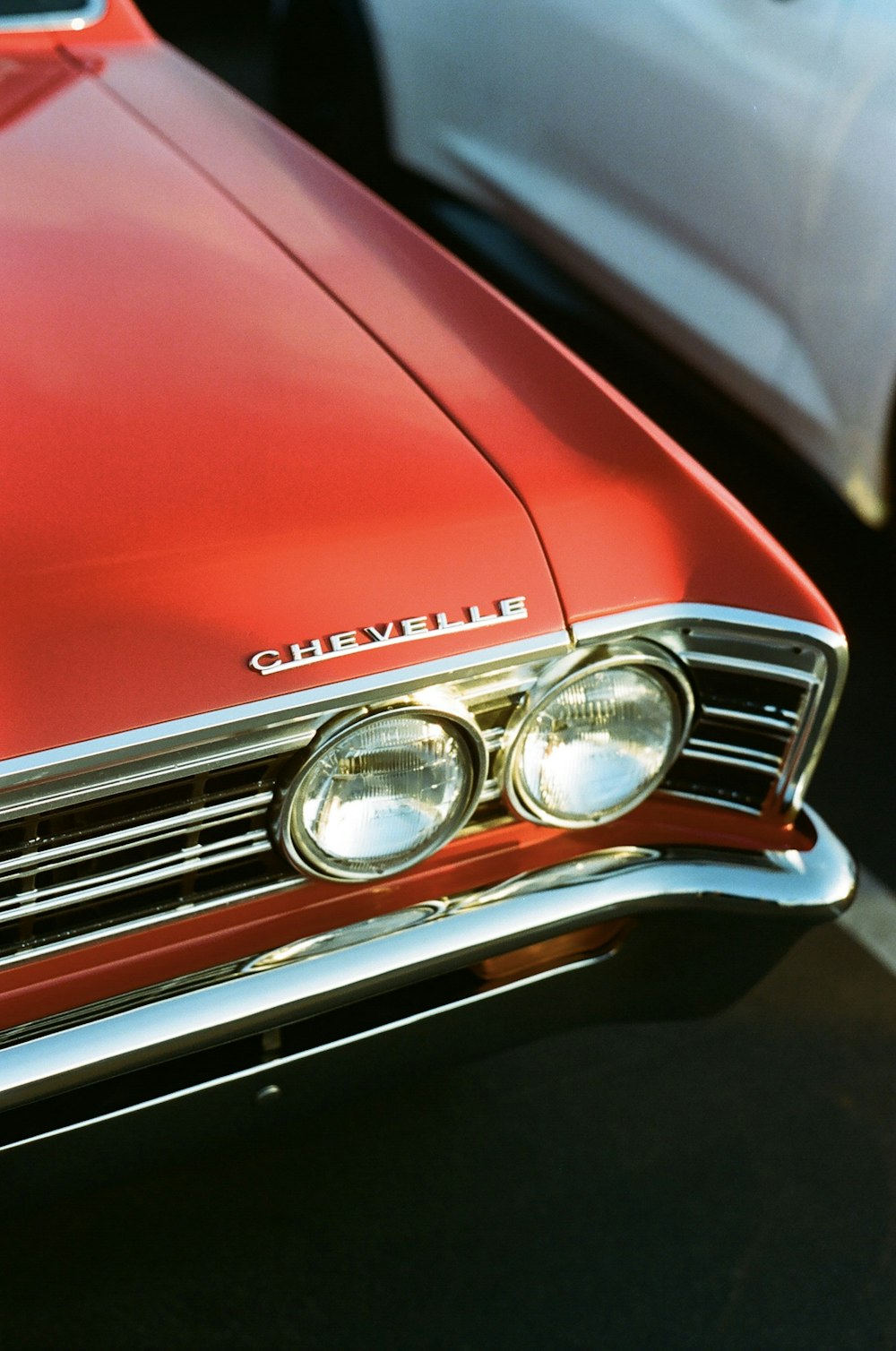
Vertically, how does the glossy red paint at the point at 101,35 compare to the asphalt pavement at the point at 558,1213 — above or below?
above

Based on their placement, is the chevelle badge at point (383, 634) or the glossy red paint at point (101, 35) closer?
the chevelle badge at point (383, 634)

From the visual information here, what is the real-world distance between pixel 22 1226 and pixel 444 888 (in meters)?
0.86

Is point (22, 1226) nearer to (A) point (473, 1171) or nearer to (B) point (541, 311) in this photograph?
(A) point (473, 1171)

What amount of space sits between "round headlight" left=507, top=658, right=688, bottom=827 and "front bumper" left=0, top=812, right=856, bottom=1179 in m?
0.09

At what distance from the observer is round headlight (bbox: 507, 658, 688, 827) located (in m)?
1.36

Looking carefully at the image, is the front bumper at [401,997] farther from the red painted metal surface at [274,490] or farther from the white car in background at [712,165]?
the white car in background at [712,165]

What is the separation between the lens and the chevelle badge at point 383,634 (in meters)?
1.19

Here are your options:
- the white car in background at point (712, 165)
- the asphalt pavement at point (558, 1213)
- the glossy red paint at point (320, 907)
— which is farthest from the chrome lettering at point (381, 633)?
the white car in background at point (712, 165)

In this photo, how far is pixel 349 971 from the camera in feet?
4.32

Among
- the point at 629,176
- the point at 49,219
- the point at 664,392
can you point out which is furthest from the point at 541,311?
the point at 49,219

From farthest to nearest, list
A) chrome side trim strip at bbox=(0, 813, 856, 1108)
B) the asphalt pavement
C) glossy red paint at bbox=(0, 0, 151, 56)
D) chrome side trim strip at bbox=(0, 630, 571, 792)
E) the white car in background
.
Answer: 1. the white car in background
2. glossy red paint at bbox=(0, 0, 151, 56)
3. the asphalt pavement
4. chrome side trim strip at bbox=(0, 813, 856, 1108)
5. chrome side trim strip at bbox=(0, 630, 571, 792)

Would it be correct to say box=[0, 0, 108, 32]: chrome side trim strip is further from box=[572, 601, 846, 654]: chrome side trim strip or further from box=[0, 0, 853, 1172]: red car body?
box=[572, 601, 846, 654]: chrome side trim strip

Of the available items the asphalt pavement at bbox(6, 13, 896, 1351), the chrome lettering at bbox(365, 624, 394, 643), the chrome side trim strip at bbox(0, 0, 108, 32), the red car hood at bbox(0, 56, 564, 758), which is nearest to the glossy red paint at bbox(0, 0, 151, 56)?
the chrome side trim strip at bbox(0, 0, 108, 32)

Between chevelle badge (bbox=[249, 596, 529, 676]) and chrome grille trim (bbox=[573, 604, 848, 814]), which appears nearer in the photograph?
chevelle badge (bbox=[249, 596, 529, 676])
